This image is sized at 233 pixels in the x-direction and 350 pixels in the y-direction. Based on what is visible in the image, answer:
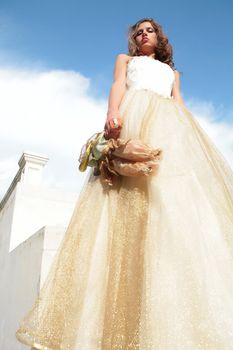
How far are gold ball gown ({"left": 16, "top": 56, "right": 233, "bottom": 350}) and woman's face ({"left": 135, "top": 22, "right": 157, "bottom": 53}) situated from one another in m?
0.61

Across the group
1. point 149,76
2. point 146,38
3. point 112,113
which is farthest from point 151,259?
point 146,38

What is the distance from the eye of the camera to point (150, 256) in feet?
3.89

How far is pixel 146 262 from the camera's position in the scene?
3.90ft

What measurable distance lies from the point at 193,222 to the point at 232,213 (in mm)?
237

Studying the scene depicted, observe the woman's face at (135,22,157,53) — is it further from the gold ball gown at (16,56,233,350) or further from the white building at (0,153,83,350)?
the white building at (0,153,83,350)

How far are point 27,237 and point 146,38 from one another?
3.02 metres

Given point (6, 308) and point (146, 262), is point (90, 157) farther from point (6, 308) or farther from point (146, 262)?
point (6, 308)

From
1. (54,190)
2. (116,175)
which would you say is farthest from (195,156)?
(54,190)

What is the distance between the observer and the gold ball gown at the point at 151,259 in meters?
1.05

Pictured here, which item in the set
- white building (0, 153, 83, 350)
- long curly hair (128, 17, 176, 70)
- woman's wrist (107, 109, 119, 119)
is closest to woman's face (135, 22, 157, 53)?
long curly hair (128, 17, 176, 70)

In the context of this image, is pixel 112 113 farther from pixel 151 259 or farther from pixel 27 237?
pixel 27 237

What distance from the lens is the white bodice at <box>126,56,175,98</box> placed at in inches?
74.5

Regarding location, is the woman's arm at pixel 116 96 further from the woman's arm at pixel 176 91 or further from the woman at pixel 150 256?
the woman's arm at pixel 176 91
